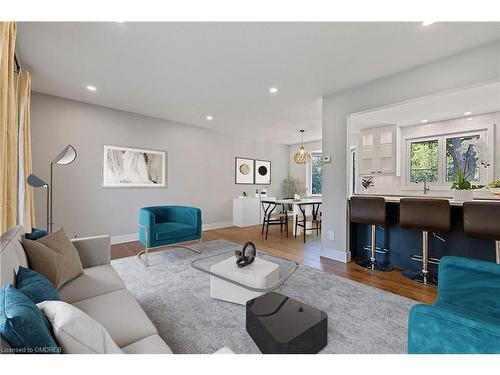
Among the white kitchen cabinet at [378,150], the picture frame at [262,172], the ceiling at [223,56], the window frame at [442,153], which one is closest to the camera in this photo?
the ceiling at [223,56]

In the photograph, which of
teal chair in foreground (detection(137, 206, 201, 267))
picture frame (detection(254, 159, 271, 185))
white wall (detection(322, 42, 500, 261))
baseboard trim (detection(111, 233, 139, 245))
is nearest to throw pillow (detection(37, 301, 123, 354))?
Answer: teal chair in foreground (detection(137, 206, 201, 267))

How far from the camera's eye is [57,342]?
717 mm

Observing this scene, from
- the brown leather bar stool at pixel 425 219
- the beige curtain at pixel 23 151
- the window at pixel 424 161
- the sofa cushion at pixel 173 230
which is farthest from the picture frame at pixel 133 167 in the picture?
the window at pixel 424 161

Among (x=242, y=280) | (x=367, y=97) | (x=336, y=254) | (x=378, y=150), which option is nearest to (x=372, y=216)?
(x=336, y=254)

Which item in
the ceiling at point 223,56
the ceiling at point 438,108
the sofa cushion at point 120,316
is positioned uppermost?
the ceiling at point 223,56

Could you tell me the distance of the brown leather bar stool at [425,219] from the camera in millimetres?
2406

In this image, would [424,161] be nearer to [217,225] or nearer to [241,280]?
[241,280]

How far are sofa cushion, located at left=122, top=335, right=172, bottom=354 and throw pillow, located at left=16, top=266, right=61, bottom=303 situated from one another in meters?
0.46

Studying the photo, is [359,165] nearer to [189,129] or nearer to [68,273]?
[189,129]

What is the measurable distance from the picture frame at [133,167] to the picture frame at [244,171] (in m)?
2.06

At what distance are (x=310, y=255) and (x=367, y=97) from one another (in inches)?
98.4

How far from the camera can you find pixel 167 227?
11.1 ft

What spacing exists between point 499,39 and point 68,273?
4.28 meters

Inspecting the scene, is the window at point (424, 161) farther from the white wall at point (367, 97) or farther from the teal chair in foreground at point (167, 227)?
the teal chair in foreground at point (167, 227)
